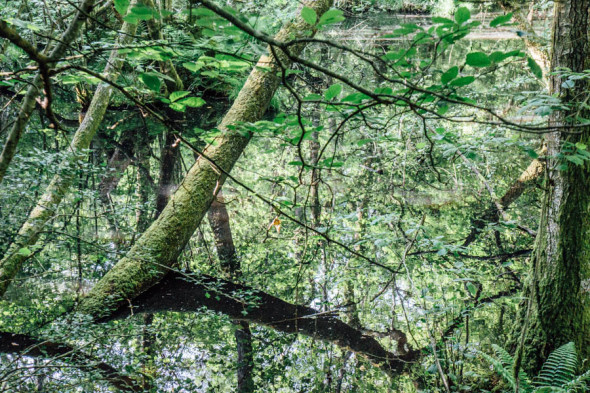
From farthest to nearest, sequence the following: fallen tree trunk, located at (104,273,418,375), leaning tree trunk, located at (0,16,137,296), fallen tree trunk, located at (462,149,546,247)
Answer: fallen tree trunk, located at (462,149,546,247) → fallen tree trunk, located at (104,273,418,375) → leaning tree trunk, located at (0,16,137,296)

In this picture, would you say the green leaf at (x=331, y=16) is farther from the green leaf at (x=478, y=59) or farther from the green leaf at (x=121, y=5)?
the green leaf at (x=121, y=5)

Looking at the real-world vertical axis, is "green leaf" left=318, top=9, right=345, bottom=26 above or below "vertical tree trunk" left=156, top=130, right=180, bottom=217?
below

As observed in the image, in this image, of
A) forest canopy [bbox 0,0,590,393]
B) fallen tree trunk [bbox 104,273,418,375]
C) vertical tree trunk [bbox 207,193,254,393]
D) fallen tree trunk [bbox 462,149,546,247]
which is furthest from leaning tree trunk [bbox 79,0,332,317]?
fallen tree trunk [bbox 462,149,546,247]

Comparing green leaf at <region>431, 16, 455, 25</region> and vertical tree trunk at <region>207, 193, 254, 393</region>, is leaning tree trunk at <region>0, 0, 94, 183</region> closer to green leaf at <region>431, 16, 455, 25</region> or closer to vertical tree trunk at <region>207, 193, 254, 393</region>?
vertical tree trunk at <region>207, 193, 254, 393</region>

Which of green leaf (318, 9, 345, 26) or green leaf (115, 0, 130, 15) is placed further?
green leaf (115, 0, 130, 15)

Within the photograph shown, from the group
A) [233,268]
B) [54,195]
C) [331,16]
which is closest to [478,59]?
[331,16]

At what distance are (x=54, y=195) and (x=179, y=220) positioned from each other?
3.28ft

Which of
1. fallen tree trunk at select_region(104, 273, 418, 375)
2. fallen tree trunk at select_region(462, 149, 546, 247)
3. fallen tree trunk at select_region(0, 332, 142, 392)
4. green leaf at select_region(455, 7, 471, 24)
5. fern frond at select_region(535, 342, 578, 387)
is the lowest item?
fallen tree trunk at select_region(0, 332, 142, 392)

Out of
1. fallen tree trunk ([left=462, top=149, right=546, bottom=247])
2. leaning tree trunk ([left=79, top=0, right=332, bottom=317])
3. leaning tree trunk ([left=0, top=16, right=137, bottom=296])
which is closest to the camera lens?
leaning tree trunk ([left=0, top=16, right=137, bottom=296])

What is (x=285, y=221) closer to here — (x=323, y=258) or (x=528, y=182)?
(x=323, y=258)

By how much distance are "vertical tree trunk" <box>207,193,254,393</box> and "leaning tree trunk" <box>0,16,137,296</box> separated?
1197 mm

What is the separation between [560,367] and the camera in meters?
2.09

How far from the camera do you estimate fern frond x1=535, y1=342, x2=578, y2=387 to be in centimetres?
206

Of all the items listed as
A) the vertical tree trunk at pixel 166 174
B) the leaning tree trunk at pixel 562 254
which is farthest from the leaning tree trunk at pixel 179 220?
the leaning tree trunk at pixel 562 254
